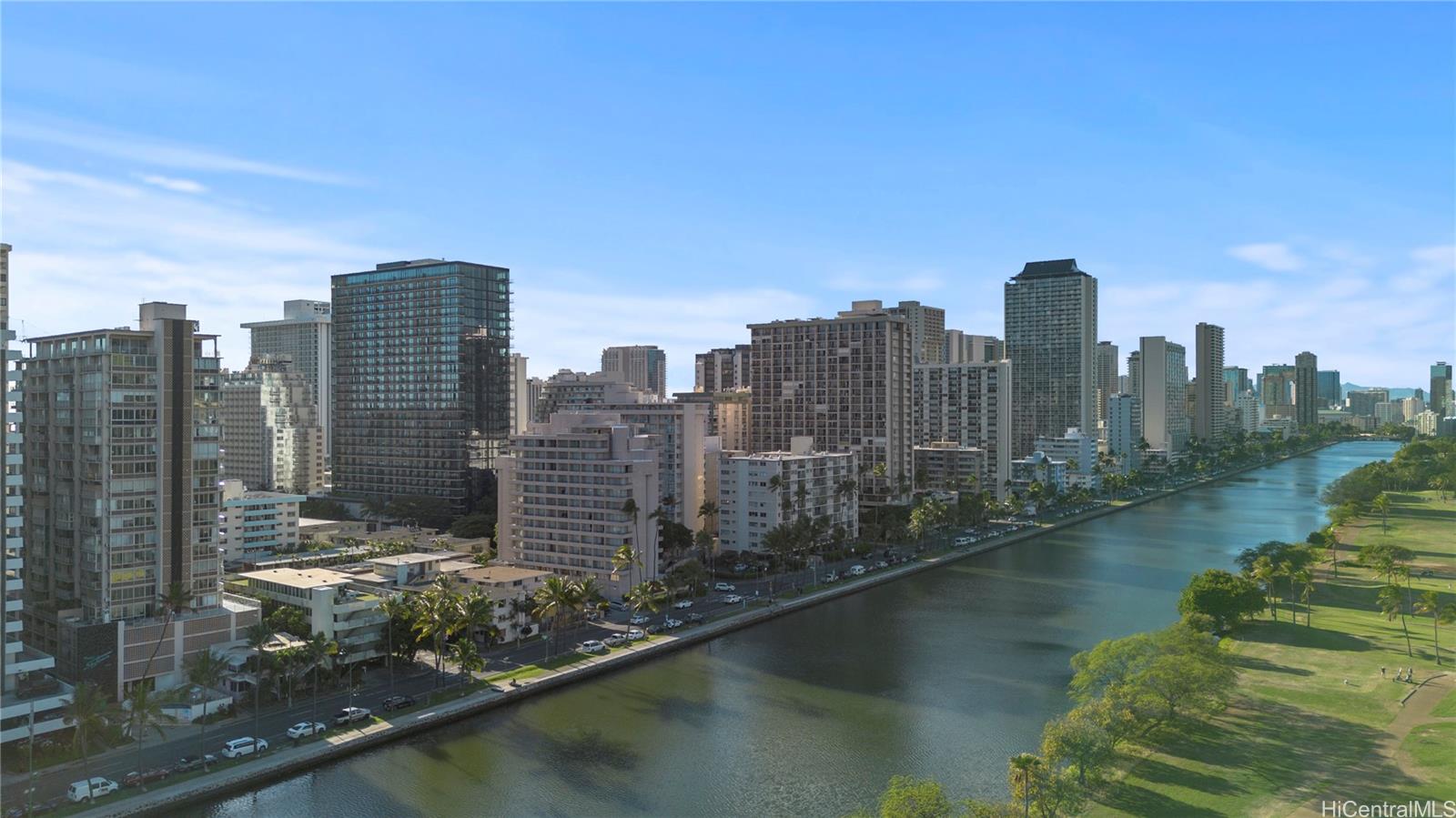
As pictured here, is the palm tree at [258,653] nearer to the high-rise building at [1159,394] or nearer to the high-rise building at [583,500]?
the high-rise building at [583,500]

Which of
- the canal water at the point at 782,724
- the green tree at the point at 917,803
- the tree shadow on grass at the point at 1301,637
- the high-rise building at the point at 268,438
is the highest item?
the high-rise building at the point at 268,438

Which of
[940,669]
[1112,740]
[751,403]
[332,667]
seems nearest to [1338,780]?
[1112,740]

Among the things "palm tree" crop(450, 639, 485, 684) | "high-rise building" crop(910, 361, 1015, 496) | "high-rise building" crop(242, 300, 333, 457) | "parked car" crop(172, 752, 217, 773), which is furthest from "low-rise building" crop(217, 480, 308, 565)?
"high-rise building" crop(242, 300, 333, 457)

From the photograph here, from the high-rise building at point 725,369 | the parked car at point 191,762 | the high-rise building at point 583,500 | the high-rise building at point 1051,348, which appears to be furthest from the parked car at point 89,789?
the high-rise building at point 1051,348

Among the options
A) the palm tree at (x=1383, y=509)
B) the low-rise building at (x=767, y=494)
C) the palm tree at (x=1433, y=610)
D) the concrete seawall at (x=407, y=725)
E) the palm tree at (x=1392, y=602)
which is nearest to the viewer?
the concrete seawall at (x=407, y=725)

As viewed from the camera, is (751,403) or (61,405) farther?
(751,403)

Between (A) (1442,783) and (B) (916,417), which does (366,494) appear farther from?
(A) (1442,783)

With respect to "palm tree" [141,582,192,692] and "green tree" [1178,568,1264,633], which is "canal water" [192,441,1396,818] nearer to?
"green tree" [1178,568,1264,633]
